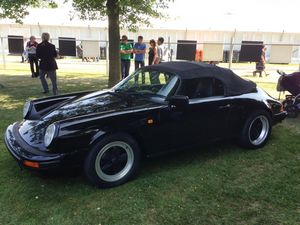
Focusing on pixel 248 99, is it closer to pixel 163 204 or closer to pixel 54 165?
pixel 163 204

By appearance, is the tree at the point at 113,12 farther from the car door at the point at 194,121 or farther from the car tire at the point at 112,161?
the car tire at the point at 112,161

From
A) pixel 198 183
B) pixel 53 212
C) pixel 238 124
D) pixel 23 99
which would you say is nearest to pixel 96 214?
pixel 53 212

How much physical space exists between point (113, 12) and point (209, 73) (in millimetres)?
5428

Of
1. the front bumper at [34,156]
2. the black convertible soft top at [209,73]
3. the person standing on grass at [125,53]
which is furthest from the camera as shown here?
the person standing on grass at [125,53]

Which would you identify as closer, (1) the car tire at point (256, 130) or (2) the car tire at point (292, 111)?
(1) the car tire at point (256, 130)

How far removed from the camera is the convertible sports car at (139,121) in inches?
141

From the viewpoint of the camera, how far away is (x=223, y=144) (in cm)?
535

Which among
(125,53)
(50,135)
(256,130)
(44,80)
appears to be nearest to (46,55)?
(44,80)

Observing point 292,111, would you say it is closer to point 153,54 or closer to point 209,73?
point 209,73

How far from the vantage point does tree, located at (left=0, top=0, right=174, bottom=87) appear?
8875mm

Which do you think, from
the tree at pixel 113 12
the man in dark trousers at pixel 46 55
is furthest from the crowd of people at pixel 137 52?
the man in dark trousers at pixel 46 55

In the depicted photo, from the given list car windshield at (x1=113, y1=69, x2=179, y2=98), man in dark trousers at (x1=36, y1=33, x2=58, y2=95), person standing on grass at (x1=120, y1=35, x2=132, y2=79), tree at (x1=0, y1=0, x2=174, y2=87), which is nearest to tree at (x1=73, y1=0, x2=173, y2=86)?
tree at (x1=0, y1=0, x2=174, y2=87)

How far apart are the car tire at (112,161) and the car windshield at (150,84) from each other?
906 mm

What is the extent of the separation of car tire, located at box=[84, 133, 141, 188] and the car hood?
39 cm
